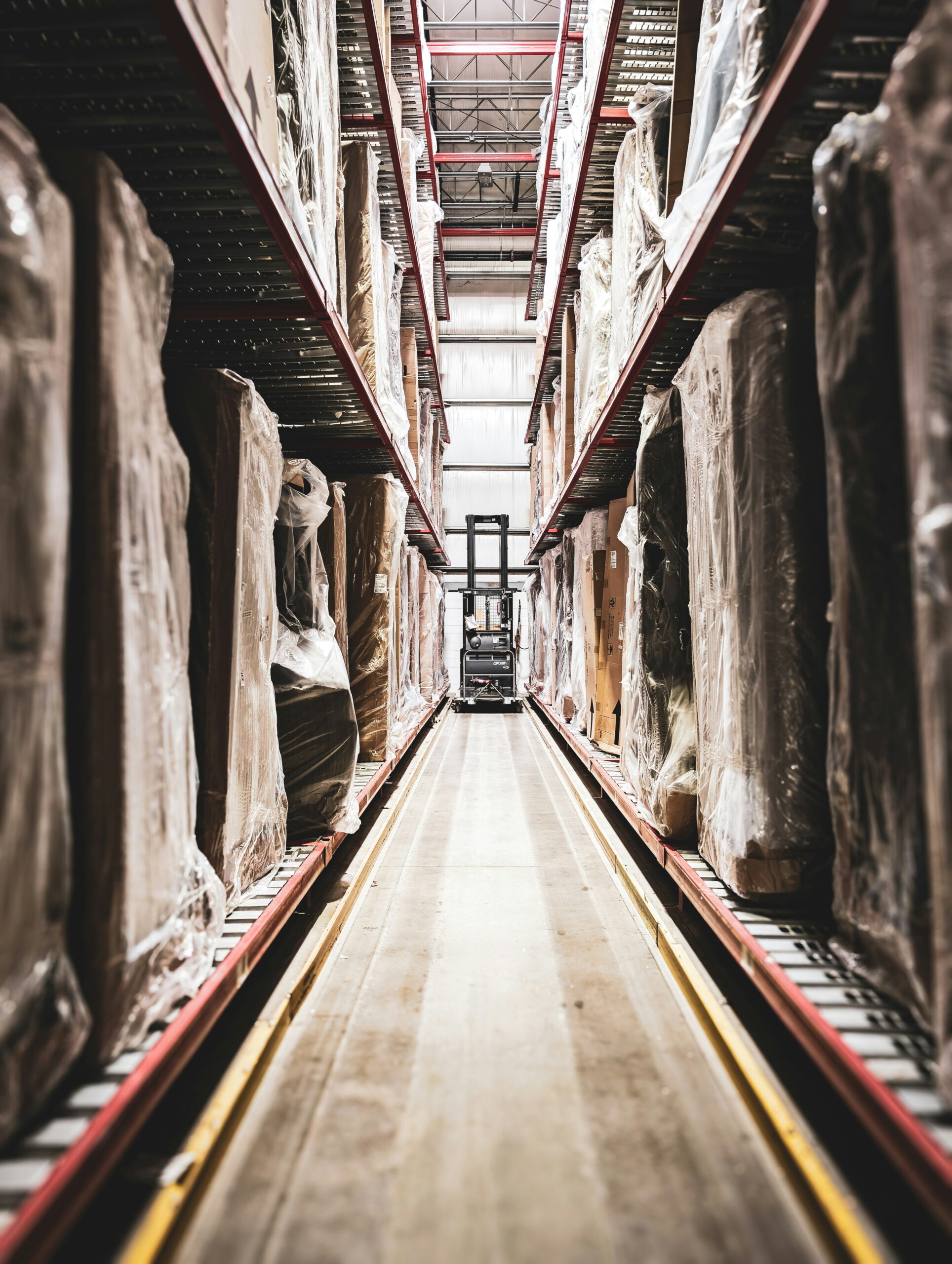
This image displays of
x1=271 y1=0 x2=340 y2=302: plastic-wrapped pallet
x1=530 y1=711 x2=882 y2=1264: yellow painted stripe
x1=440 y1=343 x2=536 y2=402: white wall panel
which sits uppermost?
x1=440 y1=343 x2=536 y2=402: white wall panel

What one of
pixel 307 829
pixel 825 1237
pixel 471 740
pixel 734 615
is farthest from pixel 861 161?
pixel 471 740

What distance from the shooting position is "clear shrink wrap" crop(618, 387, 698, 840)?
2545 mm

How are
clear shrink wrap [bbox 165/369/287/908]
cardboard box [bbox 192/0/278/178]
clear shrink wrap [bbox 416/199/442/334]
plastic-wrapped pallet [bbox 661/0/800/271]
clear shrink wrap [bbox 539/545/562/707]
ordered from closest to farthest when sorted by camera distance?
cardboard box [bbox 192/0/278/178] < plastic-wrapped pallet [bbox 661/0/800/271] < clear shrink wrap [bbox 165/369/287/908] < clear shrink wrap [bbox 416/199/442/334] < clear shrink wrap [bbox 539/545/562/707]

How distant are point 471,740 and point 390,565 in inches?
130

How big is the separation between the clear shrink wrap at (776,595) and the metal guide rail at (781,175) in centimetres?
21

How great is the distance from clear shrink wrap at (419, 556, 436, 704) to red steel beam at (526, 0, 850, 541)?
4.96 m

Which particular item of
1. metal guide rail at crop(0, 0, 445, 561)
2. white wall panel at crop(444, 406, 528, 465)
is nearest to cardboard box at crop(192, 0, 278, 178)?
metal guide rail at crop(0, 0, 445, 561)

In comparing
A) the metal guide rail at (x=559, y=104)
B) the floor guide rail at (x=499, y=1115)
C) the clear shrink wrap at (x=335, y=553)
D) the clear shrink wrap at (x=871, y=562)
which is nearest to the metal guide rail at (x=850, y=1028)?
the clear shrink wrap at (x=871, y=562)

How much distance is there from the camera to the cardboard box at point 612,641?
404cm

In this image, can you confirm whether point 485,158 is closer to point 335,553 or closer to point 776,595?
point 335,553

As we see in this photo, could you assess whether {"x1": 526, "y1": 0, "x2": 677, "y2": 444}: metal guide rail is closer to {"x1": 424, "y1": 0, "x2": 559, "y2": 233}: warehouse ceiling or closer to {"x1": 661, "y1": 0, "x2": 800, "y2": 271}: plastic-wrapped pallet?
{"x1": 661, "y1": 0, "x2": 800, "y2": 271}: plastic-wrapped pallet

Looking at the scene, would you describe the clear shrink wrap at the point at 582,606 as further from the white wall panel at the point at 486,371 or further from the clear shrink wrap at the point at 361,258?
the white wall panel at the point at 486,371

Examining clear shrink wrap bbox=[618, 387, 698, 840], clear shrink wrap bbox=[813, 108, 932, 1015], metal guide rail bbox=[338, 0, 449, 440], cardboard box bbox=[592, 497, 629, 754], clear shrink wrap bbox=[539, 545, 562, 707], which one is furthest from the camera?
clear shrink wrap bbox=[539, 545, 562, 707]

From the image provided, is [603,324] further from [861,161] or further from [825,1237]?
[825,1237]
